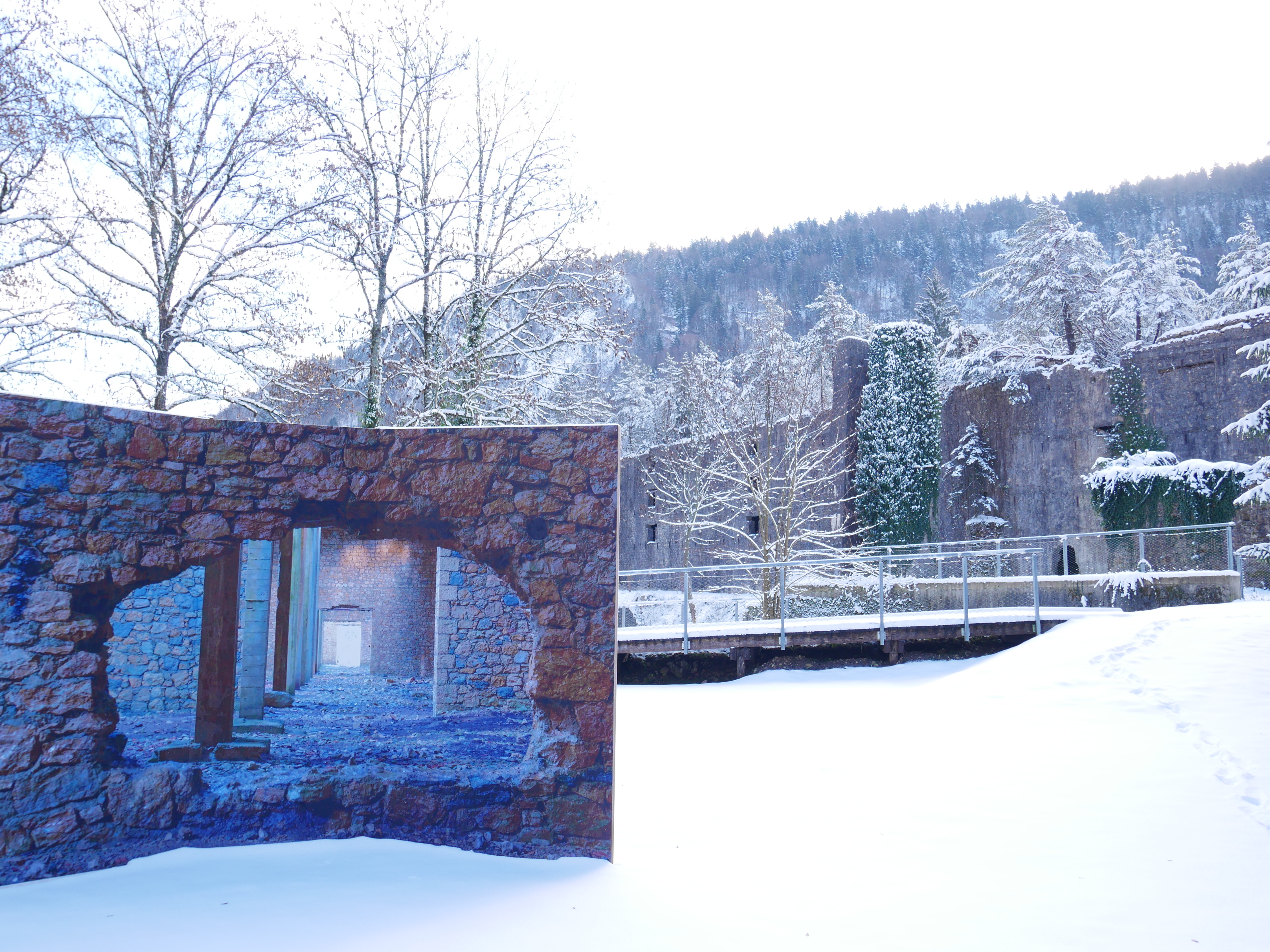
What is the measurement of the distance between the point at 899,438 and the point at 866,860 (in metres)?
16.3

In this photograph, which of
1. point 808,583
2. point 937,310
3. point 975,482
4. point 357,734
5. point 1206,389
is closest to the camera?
point 357,734

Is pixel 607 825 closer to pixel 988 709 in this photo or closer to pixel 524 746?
pixel 524 746

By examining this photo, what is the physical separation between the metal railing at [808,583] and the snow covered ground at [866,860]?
10.2ft

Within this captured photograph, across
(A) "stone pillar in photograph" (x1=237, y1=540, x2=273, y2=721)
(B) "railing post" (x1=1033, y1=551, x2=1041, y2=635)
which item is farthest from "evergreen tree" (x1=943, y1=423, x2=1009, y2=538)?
(A) "stone pillar in photograph" (x1=237, y1=540, x2=273, y2=721)

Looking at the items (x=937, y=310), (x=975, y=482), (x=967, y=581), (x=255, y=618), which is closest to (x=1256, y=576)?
(x=967, y=581)

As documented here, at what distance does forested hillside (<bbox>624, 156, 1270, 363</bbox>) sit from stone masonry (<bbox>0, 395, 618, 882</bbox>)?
223ft

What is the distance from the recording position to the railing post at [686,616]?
1248 cm

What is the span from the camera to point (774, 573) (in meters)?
17.8

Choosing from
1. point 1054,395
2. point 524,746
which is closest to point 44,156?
point 524,746

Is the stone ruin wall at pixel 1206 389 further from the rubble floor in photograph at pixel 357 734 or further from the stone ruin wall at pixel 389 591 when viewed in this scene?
the stone ruin wall at pixel 389 591

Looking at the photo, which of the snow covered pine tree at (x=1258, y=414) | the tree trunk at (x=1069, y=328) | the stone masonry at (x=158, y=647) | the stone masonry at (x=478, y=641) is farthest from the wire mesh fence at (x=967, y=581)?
the tree trunk at (x=1069, y=328)

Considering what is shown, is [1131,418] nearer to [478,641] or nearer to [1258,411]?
[1258,411]

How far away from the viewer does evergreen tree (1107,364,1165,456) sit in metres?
17.8

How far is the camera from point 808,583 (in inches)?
619
